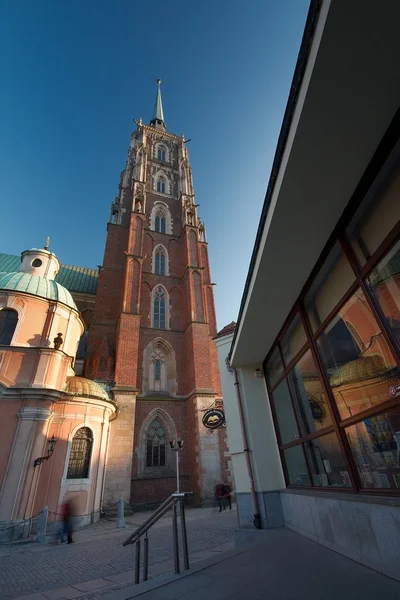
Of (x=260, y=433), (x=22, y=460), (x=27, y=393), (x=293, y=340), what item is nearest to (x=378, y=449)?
(x=293, y=340)

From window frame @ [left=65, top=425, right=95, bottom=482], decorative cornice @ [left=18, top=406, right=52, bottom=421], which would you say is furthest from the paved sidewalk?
window frame @ [left=65, top=425, right=95, bottom=482]

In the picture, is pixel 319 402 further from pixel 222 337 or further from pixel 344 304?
pixel 222 337

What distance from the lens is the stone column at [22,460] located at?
10508 millimetres

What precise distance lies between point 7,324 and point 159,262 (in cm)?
1401

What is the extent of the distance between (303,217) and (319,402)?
303cm

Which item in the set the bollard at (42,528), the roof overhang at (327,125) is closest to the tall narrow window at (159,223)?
the bollard at (42,528)

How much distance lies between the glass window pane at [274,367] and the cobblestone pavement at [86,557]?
3.82 meters

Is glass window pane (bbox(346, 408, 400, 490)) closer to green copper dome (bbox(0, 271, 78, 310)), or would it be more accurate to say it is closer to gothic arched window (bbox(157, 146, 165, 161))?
green copper dome (bbox(0, 271, 78, 310))

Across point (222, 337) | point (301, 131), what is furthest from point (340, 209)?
point (222, 337)

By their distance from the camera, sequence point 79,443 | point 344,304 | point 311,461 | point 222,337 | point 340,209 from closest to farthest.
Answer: point 340,209, point 344,304, point 311,461, point 222,337, point 79,443

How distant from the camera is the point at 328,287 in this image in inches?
163

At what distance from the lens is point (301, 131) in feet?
8.19

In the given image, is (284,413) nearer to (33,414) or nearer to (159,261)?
(33,414)

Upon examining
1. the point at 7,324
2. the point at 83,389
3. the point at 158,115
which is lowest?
the point at 83,389
